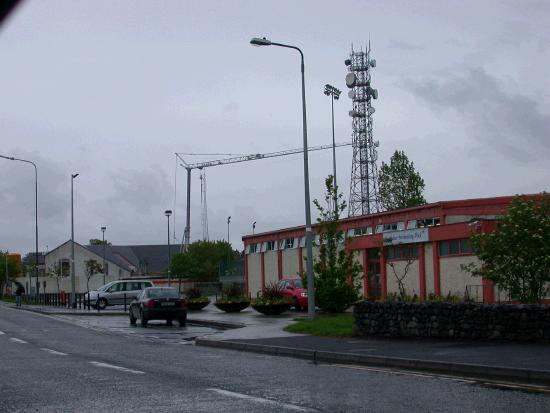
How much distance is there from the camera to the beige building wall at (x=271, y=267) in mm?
60000

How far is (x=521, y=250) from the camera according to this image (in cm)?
2208

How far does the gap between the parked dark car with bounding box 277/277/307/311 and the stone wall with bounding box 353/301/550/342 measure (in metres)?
16.9

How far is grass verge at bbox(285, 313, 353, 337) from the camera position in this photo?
22453 mm

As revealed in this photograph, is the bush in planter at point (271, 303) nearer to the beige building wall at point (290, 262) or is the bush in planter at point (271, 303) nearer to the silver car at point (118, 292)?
the silver car at point (118, 292)

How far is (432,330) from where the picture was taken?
20.2m

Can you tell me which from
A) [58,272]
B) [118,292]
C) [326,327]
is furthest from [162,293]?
[58,272]

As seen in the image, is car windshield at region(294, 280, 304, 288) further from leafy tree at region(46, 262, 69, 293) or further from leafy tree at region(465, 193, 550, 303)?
leafy tree at region(46, 262, 69, 293)

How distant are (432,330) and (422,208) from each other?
2541 centimetres

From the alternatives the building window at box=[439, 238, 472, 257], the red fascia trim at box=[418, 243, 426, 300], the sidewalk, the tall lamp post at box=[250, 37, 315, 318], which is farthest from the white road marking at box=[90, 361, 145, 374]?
the red fascia trim at box=[418, 243, 426, 300]

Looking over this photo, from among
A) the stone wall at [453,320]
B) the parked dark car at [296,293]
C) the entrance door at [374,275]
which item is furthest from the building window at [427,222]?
the stone wall at [453,320]

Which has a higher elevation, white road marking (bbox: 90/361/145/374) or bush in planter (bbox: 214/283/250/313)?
bush in planter (bbox: 214/283/250/313)

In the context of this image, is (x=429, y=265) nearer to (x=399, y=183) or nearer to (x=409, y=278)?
(x=409, y=278)

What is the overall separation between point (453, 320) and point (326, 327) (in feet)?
15.7

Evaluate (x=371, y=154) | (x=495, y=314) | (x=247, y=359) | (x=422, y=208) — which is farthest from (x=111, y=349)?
(x=371, y=154)
